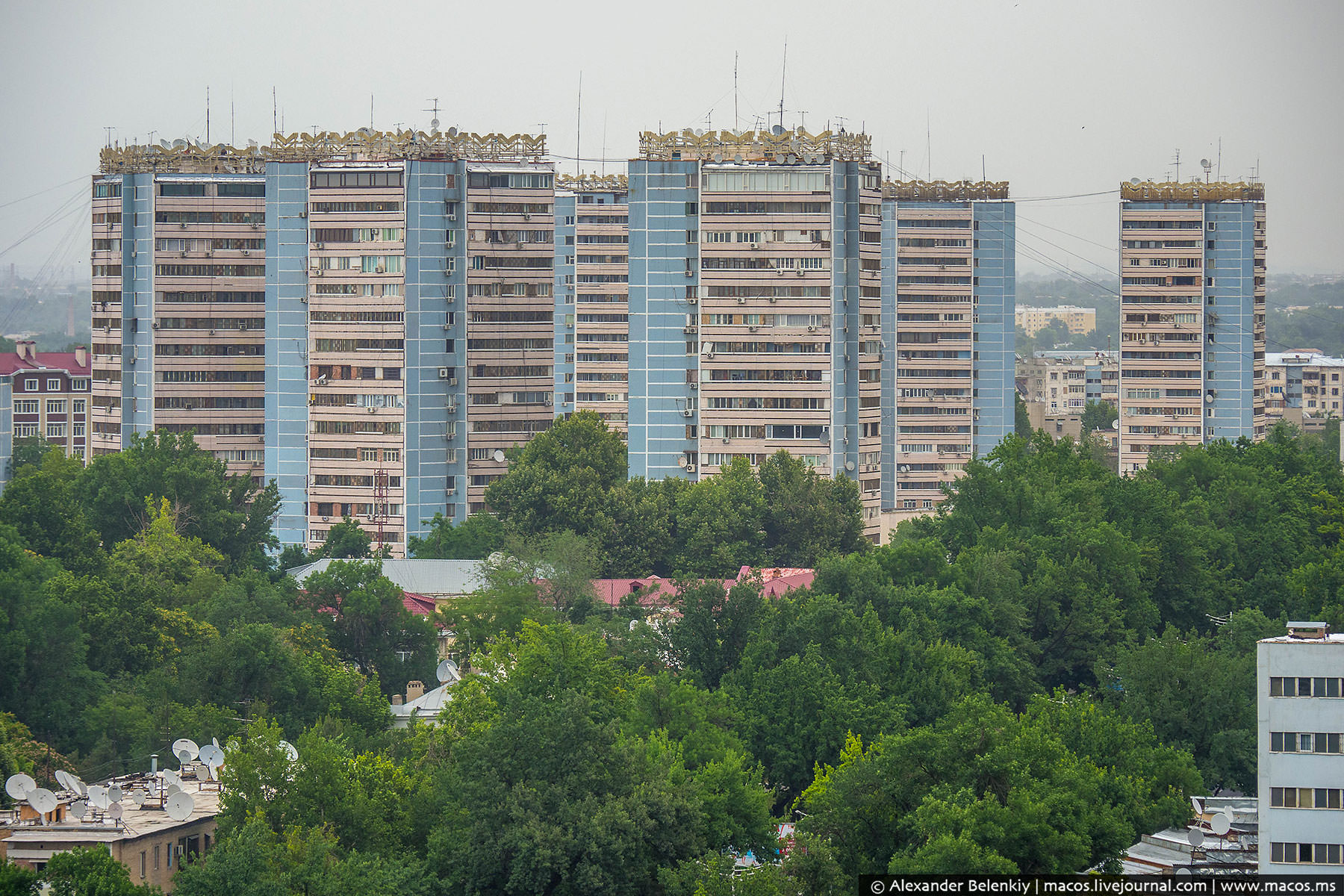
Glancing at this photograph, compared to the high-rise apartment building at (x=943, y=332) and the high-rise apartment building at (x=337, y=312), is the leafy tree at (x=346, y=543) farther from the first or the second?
the high-rise apartment building at (x=943, y=332)

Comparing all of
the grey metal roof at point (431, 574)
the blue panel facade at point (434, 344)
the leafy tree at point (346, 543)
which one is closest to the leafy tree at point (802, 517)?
the grey metal roof at point (431, 574)

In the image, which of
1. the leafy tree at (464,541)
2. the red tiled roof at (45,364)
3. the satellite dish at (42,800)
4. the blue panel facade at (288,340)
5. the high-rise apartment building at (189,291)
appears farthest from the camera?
the red tiled roof at (45,364)

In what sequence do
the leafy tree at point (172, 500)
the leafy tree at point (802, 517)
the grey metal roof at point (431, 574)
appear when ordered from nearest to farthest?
the grey metal roof at point (431, 574) < the leafy tree at point (802, 517) < the leafy tree at point (172, 500)

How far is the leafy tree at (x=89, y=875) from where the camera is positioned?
137 feet

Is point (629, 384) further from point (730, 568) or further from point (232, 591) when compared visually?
point (232, 591)

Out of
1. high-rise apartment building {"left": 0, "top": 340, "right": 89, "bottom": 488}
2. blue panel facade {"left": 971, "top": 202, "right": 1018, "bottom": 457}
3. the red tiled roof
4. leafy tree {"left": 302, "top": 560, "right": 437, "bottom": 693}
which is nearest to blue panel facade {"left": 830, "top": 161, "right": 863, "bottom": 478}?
leafy tree {"left": 302, "top": 560, "right": 437, "bottom": 693}

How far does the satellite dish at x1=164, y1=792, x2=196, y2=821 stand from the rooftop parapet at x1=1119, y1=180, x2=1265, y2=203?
4535 inches

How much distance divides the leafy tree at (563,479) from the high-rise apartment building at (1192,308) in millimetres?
67185

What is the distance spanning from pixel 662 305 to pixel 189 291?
32.3m

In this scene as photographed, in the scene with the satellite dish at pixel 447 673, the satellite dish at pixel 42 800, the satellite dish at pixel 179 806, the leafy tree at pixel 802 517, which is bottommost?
the satellite dish at pixel 179 806

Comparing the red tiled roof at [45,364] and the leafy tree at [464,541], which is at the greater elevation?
the red tiled roof at [45,364]

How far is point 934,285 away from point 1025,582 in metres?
72.5

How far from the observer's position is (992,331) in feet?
493

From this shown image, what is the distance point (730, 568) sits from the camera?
290 ft
